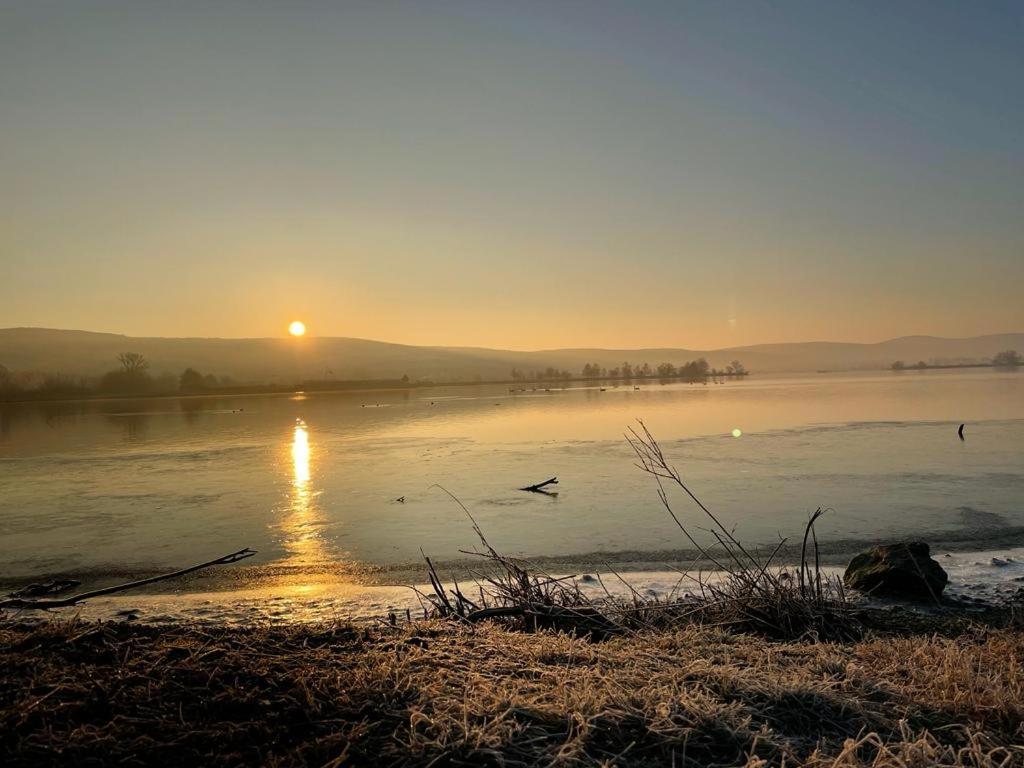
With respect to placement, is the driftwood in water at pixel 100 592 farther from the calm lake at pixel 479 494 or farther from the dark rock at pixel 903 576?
the dark rock at pixel 903 576

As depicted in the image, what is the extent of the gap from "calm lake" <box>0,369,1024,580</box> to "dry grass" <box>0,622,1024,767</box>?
6.49 metres

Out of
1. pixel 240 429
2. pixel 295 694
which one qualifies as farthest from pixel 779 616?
pixel 240 429

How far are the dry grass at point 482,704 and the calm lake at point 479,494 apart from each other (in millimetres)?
6488

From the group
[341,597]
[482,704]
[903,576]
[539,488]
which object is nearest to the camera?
[482,704]

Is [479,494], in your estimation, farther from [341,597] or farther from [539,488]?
[341,597]

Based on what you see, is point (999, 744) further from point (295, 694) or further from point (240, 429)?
point (240, 429)

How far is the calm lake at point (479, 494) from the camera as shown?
11.3m

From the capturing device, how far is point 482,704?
9.92 feet

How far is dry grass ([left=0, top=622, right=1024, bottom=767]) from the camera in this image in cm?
264

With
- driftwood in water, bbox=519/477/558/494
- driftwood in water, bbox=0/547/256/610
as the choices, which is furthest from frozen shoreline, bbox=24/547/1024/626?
driftwood in water, bbox=519/477/558/494

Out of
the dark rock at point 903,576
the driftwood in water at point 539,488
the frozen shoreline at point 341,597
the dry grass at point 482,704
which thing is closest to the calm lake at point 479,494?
the driftwood in water at point 539,488

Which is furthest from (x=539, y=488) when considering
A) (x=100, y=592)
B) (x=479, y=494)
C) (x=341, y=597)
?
(x=100, y=592)

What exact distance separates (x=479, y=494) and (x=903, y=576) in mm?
10534

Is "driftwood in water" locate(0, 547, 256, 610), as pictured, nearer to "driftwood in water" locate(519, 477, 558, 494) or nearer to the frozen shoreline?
the frozen shoreline
